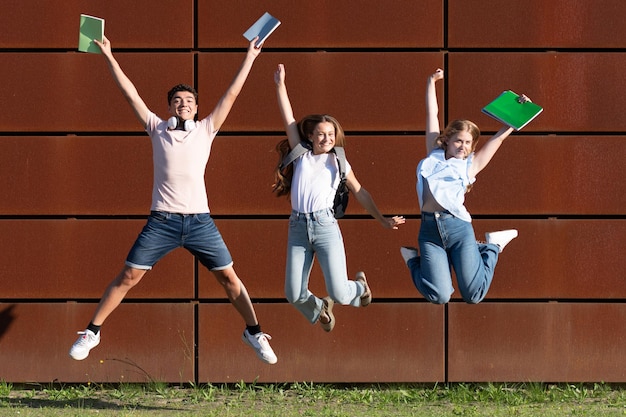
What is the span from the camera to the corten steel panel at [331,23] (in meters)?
9.27

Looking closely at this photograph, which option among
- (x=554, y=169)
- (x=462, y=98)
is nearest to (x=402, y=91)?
(x=462, y=98)

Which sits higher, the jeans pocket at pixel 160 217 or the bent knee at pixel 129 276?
the jeans pocket at pixel 160 217

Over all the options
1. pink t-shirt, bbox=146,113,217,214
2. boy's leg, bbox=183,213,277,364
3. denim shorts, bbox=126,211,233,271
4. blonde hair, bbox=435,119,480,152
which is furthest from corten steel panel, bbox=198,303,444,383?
blonde hair, bbox=435,119,480,152

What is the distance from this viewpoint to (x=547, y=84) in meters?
9.30

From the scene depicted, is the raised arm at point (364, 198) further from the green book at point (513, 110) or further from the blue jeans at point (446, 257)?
the green book at point (513, 110)

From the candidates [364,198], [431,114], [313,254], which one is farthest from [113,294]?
[431,114]

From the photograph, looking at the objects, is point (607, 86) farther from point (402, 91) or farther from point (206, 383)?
point (206, 383)

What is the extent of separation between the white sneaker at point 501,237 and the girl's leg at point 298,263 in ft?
4.17

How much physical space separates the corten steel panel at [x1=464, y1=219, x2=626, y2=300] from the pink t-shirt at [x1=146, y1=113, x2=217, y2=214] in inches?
91.5

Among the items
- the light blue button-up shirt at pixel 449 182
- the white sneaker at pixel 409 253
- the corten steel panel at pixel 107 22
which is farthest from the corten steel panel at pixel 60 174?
the light blue button-up shirt at pixel 449 182

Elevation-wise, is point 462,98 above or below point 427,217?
above

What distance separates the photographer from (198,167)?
8297mm

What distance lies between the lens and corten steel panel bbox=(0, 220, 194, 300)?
9.33 metres

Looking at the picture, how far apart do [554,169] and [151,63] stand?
126 inches
